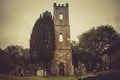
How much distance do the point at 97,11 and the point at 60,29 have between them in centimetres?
1135

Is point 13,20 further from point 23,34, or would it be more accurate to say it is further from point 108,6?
point 108,6

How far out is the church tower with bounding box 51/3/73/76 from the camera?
25375 mm

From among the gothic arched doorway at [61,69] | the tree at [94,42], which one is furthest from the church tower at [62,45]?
the tree at [94,42]

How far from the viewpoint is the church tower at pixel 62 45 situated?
83.3 ft

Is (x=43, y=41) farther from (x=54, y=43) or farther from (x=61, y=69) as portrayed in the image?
(x=61, y=69)

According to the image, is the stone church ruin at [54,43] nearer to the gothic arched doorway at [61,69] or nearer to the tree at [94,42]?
the gothic arched doorway at [61,69]

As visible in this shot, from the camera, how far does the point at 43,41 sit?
2598cm

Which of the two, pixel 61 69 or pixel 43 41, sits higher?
pixel 43 41

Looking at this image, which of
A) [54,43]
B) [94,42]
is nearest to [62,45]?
[54,43]

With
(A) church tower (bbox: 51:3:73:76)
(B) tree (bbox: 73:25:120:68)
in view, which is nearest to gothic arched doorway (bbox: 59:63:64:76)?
(A) church tower (bbox: 51:3:73:76)

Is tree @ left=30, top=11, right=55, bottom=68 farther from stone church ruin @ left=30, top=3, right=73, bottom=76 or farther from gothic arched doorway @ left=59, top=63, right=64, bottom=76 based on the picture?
gothic arched doorway @ left=59, top=63, right=64, bottom=76

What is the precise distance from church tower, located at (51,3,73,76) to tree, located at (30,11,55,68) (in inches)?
19.4

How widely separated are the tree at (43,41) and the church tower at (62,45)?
49 centimetres

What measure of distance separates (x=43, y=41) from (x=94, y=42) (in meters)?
8.00
